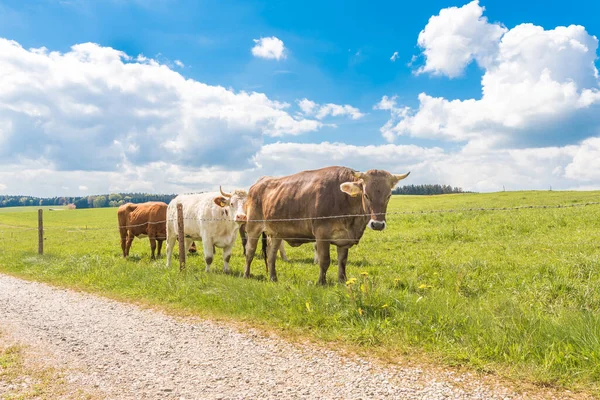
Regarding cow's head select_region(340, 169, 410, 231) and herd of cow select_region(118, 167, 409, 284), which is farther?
herd of cow select_region(118, 167, 409, 284)

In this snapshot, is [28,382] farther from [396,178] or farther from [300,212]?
[396,178]

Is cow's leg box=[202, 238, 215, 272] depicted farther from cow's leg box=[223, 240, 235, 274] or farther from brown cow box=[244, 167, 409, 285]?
brown cow box=[244, 167, 409, 285]

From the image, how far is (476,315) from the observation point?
5.40 m

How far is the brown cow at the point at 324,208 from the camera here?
7.72 metres

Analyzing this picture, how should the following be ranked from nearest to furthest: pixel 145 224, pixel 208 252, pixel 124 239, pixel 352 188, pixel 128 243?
pixel 352 188
pixel 208 252
pixel 145 224
pixel 128 243
pixel 124 239

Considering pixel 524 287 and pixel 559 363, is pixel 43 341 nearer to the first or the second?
pixel 559 363

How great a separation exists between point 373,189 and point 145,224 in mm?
10487

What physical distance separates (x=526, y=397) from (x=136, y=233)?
14378 mm

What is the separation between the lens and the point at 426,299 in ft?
19.6

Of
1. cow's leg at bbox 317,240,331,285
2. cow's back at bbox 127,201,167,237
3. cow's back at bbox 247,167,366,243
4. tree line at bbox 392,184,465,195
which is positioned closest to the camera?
cow's leg at bbox 317,240,331,285

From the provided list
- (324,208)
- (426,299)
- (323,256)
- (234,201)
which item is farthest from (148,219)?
(426,299)

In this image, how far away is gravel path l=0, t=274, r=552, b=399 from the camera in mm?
4062

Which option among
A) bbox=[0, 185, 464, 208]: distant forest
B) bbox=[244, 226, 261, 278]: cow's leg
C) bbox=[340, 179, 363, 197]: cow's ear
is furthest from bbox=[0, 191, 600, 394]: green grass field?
bbox=[0, 185, 464, 208]: distant forest

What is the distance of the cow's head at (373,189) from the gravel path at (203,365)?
318 centimetres
